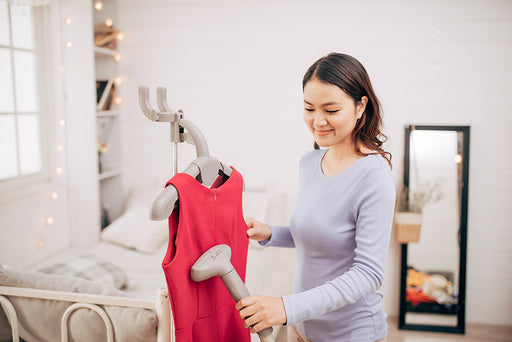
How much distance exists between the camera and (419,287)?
3084 millimetres

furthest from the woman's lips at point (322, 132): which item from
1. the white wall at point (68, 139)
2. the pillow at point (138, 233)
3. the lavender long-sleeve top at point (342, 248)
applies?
the white wall at point (68, 139)

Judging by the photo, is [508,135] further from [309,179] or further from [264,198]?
[309,179]

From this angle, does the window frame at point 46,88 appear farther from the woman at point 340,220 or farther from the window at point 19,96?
the woman at point 340,220

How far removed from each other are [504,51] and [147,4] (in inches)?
97.5

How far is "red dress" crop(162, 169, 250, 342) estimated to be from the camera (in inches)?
37.6

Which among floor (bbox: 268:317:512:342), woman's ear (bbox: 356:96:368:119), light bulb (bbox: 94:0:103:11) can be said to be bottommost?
floor (bbox: 268:317:512:342)

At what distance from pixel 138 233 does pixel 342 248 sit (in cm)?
199

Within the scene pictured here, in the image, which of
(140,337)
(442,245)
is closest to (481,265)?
(442,245)

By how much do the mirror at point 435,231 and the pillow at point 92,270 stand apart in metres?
1.79

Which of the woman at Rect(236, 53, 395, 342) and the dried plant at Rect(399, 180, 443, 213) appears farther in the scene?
the dried plant at Rect(399, 180, 443, 213)

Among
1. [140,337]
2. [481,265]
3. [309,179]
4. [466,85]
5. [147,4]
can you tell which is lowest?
[481,265]

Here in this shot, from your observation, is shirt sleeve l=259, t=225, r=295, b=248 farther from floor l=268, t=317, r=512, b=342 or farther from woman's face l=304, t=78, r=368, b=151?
floor l=268, t=317, r=512, b=342

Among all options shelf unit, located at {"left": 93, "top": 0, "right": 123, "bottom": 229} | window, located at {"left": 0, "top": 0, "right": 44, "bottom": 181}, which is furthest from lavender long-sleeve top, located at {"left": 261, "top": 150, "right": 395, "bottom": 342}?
shelf unit, located at {"left": 93, "top": 0, "right": 123, "bottom": 229}

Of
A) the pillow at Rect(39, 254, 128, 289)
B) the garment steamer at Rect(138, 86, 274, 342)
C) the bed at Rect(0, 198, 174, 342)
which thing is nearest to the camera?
the garment steamer at Rect(138, 86, 274, 342)
